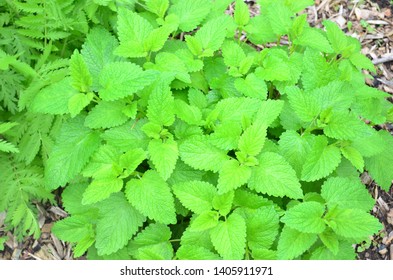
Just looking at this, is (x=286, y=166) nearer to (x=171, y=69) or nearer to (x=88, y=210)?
(x=171, y=69)

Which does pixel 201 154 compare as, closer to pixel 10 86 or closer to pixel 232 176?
pixel 232 176

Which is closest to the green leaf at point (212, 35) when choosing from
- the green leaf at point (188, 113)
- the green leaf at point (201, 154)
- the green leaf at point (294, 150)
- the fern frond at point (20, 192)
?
the green leaf at point (188, 113)

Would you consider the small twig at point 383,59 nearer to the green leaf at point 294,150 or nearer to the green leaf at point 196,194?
the green leaf at point 294,150

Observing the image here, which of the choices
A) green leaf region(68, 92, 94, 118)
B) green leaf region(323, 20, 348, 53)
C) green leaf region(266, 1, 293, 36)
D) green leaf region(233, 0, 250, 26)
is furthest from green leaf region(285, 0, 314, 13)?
green leaf region(68, 92, 94, 118)

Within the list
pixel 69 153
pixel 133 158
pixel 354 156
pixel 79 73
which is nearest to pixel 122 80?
pixel 79 73

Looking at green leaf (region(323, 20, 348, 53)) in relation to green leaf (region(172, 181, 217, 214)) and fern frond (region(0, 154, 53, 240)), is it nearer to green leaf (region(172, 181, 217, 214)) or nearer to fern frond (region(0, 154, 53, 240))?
green leaf (region(172, 181, 217, 214))

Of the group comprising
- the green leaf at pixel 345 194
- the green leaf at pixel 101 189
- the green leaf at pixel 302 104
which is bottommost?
the green leaf at pixel 101 189
